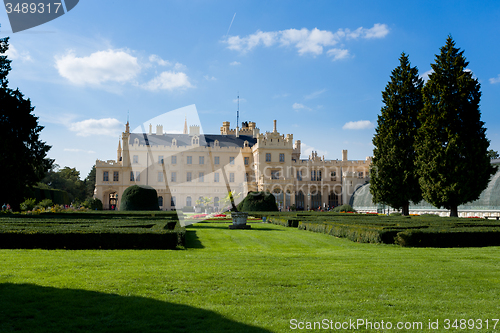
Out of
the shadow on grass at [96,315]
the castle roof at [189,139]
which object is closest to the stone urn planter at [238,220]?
the shadow on grass at [96,315]

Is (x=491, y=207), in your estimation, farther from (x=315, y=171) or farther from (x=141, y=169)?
(x=141, y=169)

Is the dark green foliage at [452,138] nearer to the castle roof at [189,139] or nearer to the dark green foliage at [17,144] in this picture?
the dark green foliage at [17,144]

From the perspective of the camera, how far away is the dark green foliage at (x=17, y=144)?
2261 centimetres

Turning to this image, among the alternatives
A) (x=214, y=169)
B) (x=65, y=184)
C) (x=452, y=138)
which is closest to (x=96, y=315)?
(x=452, y=138)

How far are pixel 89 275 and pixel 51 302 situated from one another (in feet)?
5.33

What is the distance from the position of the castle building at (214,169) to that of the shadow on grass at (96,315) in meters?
48.6

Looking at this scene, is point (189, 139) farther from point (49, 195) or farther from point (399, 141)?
point (399, 141)

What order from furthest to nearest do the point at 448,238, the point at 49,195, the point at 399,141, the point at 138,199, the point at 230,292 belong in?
the point at 49,195
the point at 138,199
the point at 399,141
the point at 448,238
the point at 230,292

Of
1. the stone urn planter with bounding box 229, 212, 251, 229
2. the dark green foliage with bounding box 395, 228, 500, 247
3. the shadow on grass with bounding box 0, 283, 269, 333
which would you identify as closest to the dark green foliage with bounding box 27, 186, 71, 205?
the stone urn planter with bounding box 229, 212, 251, 229

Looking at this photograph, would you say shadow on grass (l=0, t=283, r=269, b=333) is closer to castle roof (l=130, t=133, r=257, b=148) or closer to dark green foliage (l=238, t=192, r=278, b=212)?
dark green foliage (l=238, t=192, r=278, b=212)

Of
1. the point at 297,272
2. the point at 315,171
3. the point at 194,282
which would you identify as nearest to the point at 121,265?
the point at 194,282

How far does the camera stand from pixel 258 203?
1485 inches

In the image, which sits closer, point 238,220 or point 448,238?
point 448,238

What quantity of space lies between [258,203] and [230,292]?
105 ft
